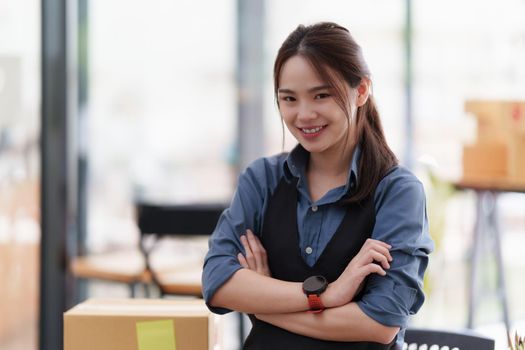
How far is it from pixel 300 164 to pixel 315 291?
0.34m

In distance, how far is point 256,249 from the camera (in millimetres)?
1921

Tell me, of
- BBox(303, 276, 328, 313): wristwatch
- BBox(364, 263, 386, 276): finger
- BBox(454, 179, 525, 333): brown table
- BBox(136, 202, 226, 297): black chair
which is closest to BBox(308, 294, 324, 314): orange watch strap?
BBox(303, 276, 328, 313): wristwatch

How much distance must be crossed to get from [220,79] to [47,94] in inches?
44.6

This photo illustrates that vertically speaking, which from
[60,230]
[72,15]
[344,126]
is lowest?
[60,230]

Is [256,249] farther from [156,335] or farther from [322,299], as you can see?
[156,335]

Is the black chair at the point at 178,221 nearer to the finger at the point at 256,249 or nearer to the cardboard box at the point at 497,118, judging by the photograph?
the cardboard box at the point at 497,118

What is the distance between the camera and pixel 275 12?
482 cm

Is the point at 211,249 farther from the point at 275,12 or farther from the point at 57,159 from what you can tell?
the point at 275,12

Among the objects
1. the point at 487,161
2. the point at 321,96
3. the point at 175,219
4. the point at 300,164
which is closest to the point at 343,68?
the point at 321,96

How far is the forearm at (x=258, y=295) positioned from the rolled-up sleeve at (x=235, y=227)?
19 millimetres

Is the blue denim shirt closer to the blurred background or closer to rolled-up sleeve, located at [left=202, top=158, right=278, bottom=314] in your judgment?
rolled-up sleeve, located at [left=202, top=158, right=278, bottom=314]

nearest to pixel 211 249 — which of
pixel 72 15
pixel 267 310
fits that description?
pixel 267 310

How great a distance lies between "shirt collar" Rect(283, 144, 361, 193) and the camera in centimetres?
190

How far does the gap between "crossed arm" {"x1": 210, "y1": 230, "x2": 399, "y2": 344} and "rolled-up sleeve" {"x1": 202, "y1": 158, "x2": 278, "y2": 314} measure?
0.08 ft
